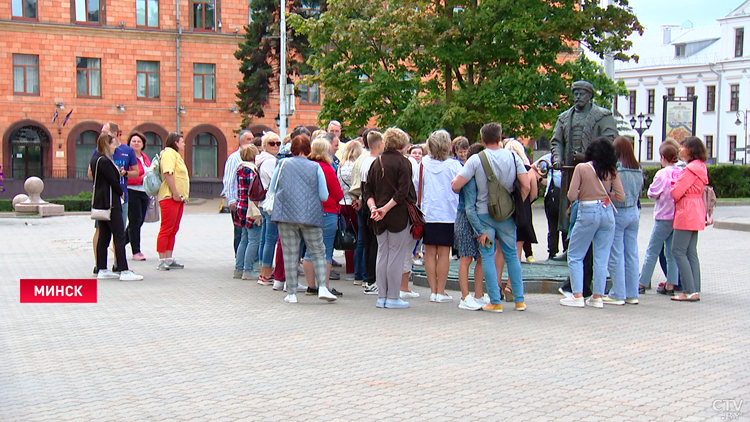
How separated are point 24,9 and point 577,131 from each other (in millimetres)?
40054

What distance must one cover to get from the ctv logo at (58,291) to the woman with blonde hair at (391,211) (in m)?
3.33

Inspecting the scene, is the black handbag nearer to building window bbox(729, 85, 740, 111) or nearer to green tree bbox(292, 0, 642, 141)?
green tree bbox(292, 0, 642, 141)

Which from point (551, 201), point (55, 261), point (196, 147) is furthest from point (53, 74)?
point (551, 201)

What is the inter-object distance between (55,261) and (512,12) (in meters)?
17.3

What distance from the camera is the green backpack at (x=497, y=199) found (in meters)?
8.75

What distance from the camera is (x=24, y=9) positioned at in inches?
1731

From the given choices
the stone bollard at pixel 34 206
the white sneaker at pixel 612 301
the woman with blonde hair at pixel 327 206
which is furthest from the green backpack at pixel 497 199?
the stone bollard at pixel 34 206

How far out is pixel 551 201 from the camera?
13.1m

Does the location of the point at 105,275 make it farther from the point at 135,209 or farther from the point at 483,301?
the point at 483,301

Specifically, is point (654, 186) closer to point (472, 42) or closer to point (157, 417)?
point (157, 417)

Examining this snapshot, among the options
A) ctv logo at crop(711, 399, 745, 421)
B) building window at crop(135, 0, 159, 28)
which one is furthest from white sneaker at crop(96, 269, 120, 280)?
building window at crop(135, 0, 159, 28)

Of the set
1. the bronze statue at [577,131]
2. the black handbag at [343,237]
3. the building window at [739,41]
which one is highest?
the building window at [739,41]

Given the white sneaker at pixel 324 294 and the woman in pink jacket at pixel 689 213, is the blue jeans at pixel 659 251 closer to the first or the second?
the woman in pink jacket at pixel 689 213

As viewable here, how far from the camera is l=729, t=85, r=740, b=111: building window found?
250 ft
